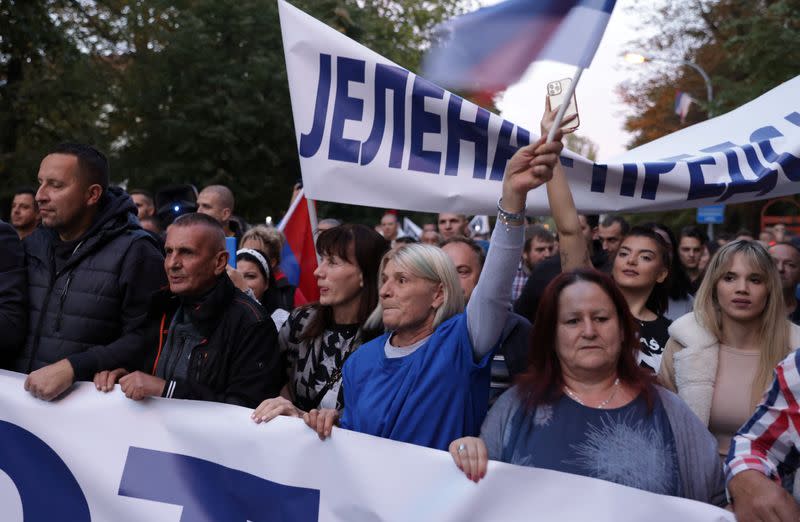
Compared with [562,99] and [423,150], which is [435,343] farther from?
[423,150]

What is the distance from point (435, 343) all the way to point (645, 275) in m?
1.97

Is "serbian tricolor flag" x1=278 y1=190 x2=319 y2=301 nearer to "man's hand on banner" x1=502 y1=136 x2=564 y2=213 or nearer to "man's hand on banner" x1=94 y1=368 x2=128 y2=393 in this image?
"man's hand on banner" x1=94 y1=368 x2=128 y2=393

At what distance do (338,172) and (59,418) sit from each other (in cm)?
158

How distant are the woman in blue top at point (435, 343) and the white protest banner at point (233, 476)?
0.10 metres

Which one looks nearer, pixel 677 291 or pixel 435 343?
Result: pixel 435 343

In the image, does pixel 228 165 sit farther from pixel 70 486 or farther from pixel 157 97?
pixel 70 486

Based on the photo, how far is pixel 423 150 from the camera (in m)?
4.29

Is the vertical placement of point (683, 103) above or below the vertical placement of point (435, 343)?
above

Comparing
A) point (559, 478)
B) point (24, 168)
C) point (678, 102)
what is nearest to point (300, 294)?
point (559, 478)

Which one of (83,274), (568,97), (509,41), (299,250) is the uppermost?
(509,41)

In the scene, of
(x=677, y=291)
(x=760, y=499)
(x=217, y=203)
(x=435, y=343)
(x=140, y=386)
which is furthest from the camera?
(x=217, y=203)

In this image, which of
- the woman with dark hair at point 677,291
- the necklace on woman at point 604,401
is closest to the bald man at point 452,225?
the woman with dark hair at point 677,291

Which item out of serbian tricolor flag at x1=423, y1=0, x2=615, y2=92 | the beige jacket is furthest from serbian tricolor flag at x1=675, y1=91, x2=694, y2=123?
serbian tricolor flag at x1=423, y1=0, x2=615, y2=92

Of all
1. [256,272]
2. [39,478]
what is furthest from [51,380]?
[256,272]
